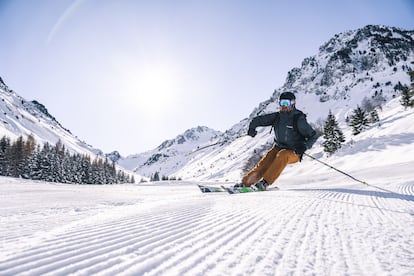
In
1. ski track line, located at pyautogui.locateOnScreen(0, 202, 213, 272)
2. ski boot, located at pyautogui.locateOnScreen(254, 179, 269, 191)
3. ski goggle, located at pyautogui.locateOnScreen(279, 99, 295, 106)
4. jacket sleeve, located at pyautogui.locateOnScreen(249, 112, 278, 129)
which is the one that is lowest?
ski track line, located at pyautogui.locateOnScreen(0, 202, 213, 272)

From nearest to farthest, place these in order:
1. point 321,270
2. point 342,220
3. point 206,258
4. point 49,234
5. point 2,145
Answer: point 321,270, point 206,258, point 49,234, point 342,220, point 2,145

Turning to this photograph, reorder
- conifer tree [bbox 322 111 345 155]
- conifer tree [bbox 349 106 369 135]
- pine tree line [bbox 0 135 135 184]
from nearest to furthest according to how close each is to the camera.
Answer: conifer tree [bbox 322 111 345 155]
pine tree line [bbox 0 135 135 184]
conifer tree [bbox 349 106 369 135]

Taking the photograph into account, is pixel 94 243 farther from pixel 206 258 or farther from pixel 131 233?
pixel 206 258

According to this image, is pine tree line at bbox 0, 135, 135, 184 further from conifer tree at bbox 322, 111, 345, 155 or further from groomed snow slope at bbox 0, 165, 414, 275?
groomed snow slope at bbox 0, 165, 414, 275

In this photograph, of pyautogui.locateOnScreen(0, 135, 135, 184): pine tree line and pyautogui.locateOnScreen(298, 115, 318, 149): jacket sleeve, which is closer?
pyautogui.locateOnScreen(298, 115, 318, 149): jacket sleeve

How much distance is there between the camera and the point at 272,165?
323 inches

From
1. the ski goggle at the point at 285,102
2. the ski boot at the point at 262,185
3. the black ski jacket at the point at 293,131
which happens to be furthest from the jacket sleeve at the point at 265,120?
the ski boot at the point at 262,185

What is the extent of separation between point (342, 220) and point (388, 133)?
48.4 meters

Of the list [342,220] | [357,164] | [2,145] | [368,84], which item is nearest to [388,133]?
[357,164]

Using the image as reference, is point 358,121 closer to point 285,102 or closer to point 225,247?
point 285,102

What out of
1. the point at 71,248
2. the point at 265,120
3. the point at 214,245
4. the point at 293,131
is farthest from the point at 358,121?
the point at 71,248

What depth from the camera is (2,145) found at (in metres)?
59.0

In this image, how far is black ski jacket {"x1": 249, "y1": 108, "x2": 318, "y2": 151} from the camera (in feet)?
25.4

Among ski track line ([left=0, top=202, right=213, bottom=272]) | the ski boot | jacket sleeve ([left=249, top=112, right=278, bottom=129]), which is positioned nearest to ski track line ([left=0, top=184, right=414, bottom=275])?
ski track line ([left=0, top=202, right=213, bottom=272])
